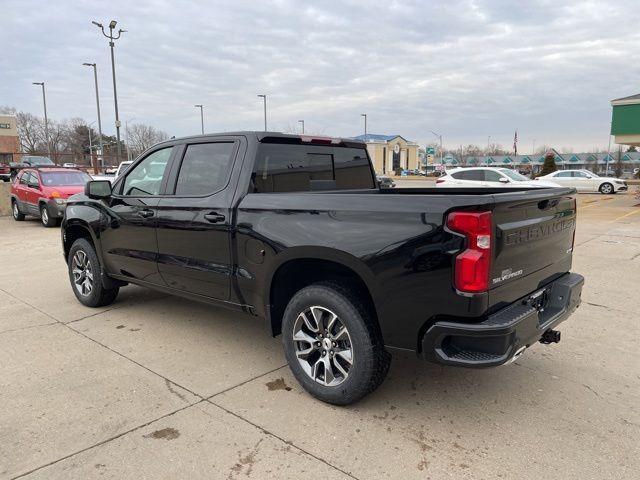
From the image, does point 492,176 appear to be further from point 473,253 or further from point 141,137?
point 141,137

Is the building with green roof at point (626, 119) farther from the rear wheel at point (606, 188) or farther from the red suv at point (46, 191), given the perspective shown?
the red suv at point (46, 191)

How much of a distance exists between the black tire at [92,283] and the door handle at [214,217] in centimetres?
209

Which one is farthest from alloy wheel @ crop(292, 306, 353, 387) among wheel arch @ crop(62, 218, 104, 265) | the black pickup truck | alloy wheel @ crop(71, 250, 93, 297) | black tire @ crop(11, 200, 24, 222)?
black tire @ crop(11, 200, 24, 222)

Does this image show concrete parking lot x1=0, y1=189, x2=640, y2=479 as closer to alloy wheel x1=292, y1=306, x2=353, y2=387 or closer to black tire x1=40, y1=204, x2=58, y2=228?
alloy wheel x1=292, y1=306, x2=353, y2=387

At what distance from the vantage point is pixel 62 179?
45.5 ft

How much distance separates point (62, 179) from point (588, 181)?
82.0ft

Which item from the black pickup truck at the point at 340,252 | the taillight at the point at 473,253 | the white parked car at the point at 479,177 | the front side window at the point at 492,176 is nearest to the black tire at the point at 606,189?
the white parked car at the point at 479,177

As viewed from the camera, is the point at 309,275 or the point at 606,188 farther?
the point at 606,188

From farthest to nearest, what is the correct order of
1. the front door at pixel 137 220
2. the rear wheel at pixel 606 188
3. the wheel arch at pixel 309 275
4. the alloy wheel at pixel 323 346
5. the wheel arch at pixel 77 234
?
the rear wheel at pixel 606 188 < the wheel arch at pixel 77 234 < the front door at pixel 137 220 < the alloy wheel at pixel 323 346 < the wheel arch at pixel 309 275

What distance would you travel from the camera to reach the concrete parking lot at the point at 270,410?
2662 mm

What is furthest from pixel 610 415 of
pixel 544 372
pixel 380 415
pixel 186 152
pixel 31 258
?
pixel 31 258

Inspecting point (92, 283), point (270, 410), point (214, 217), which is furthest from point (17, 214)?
point (270, 410)

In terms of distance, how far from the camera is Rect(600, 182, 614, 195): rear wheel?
25672mm

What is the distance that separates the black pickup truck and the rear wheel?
83.5ft
